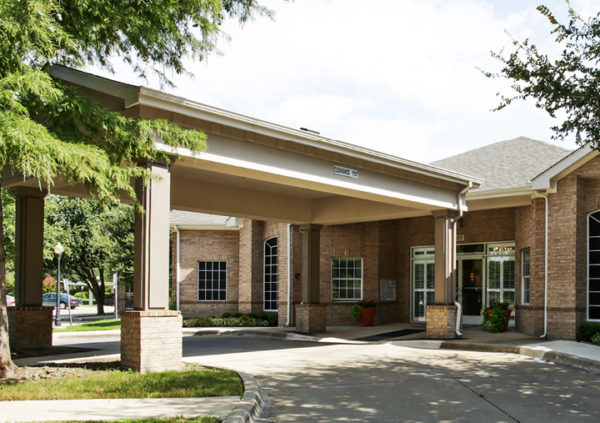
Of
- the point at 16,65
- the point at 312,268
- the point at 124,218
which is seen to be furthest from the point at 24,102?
the point at 124,218

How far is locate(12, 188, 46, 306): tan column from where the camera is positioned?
546 inches

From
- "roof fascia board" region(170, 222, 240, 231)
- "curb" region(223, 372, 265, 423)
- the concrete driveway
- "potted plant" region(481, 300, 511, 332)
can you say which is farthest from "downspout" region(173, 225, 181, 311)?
"curb" region(223, 372, 265, 423)

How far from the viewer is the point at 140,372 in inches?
399

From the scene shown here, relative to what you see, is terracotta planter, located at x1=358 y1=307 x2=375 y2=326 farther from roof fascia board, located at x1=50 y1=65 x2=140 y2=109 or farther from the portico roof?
roof fascia board, located at x1=50 y1=65 x2=140 y2=109

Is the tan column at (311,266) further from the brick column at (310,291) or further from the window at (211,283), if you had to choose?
the window at (211,283)

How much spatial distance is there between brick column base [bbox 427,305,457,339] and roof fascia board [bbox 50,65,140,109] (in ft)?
35.5

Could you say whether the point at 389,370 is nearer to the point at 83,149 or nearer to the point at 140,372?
the point at 140,372

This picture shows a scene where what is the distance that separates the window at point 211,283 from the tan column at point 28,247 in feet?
39.5

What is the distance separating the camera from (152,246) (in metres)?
10.7

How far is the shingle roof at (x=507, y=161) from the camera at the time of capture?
18962 mm

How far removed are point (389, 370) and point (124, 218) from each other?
25589 mm

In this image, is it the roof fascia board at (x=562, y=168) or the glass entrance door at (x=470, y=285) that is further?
the glass entrance door at (x=470, y=285)

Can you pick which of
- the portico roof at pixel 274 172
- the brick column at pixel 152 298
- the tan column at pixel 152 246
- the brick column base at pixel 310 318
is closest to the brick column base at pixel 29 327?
the portico roof at pixel 274 172

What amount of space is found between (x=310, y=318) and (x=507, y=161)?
28.1 ft
